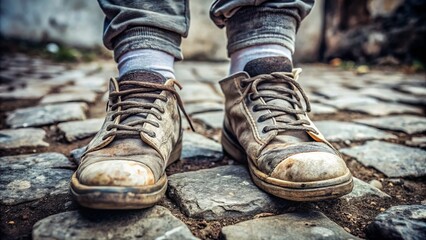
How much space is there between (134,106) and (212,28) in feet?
15.0

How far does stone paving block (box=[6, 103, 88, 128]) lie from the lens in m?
1.56

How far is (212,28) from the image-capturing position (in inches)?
207

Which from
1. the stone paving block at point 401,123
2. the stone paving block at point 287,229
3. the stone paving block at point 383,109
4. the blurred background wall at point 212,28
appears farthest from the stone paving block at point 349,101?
the blurred background wall at point 212,28

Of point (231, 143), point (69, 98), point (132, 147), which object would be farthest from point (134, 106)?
point (69, 98)

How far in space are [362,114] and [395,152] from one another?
28.5 inches

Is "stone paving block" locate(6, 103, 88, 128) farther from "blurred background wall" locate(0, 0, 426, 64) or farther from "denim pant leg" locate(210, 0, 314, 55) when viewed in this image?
"blurred background wall" locate(0, 0, 426, 64)

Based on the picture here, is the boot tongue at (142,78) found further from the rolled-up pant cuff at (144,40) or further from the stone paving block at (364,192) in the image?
the stone paving block at (364,192)

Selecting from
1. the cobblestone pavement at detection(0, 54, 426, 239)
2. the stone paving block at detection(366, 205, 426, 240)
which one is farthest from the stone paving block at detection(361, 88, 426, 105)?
the stone paving block at detection(366, 205, 426, 240)

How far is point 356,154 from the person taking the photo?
4.10 feet

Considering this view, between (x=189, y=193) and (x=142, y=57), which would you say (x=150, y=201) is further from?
(x=142, y=57)

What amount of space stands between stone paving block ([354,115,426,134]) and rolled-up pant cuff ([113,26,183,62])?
3.78ft

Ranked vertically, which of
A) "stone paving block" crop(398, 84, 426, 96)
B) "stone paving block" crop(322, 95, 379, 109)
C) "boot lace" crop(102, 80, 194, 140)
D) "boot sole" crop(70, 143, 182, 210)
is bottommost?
"stone paving block" crop(398, 84, 426, 96)

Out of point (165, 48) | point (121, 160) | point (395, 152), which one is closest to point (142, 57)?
point (165, 48)

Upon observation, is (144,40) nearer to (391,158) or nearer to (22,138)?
(22,138)
